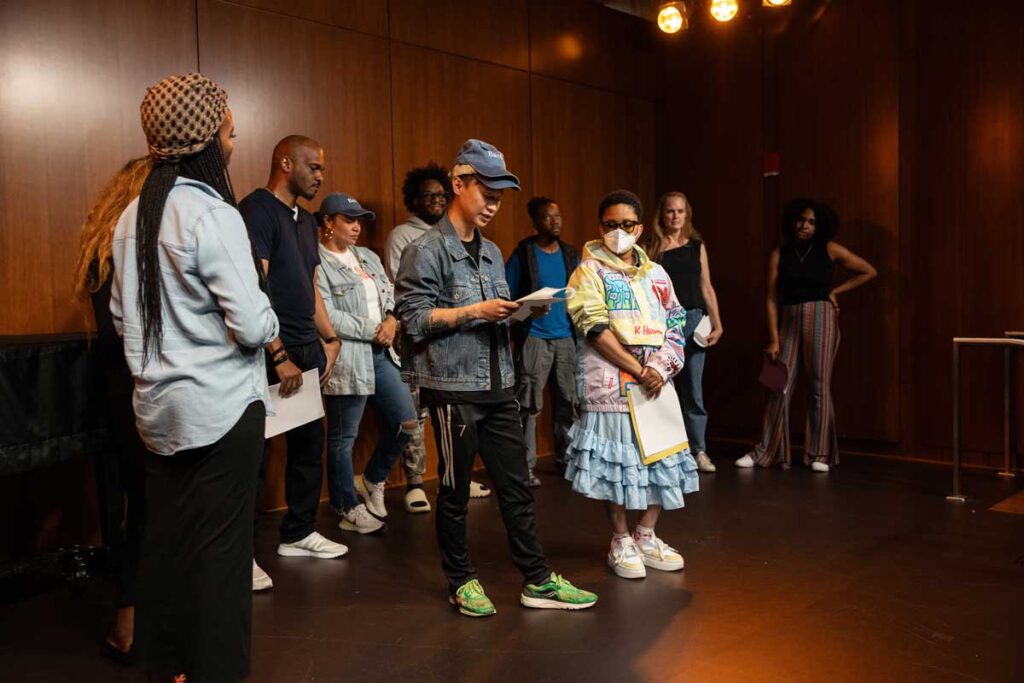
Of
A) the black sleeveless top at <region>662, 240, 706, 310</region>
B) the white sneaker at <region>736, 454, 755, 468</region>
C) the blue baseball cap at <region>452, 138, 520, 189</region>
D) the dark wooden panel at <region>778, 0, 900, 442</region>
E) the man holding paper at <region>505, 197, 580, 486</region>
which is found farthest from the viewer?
the dark wooden panel at <region>778, 0, 900, 442</region>

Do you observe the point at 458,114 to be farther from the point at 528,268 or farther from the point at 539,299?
the point at 539,299

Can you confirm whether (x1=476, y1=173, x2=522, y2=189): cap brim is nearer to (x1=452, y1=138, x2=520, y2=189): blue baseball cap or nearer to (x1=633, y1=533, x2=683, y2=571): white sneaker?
(x1=452, y1=138, x2=520, y2=189): blue baseball cap

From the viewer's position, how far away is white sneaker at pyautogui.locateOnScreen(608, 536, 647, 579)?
371cm

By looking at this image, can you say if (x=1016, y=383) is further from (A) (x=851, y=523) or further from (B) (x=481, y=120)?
(B) (x=481, y=120)

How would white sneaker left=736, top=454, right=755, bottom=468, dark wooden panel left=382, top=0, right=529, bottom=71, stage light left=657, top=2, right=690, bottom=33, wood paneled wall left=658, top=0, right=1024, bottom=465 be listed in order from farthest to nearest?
1. stage light left=657, top=2, right=690, bottom=33
2. white sneaker left=736, top=454, right=755, bottom=468
3. wood paneled wall left=658, top=0, right=1024, bottom=465
4. dark wooden panel left=382, top=0, right=529, bottom=71

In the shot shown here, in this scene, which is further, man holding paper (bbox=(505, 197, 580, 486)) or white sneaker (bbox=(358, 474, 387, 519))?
man holding paper (bbox=(505, 197, 580, 486))

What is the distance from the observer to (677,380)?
6.05 meters

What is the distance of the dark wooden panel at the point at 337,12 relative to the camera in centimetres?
499

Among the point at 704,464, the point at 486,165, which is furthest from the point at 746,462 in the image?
the point at 486,165

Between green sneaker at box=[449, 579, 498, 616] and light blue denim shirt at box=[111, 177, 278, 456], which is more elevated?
light blue denim shirt at box=[111, 177, 278, 456]

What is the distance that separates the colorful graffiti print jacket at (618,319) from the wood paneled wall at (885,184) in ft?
10.7

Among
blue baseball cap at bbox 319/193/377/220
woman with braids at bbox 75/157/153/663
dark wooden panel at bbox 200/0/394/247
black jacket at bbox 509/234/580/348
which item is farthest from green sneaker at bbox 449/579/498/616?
dark wooden panel at bbox 200/0/394/247

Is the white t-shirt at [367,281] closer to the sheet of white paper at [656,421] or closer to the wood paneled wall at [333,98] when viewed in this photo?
the wood paneled wall at [333,98]

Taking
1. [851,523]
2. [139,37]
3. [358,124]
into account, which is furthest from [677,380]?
[139,37]
